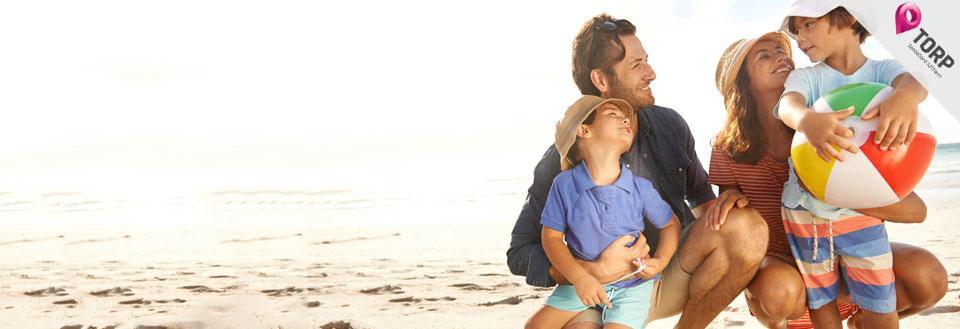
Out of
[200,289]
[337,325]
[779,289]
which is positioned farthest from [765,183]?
[200,289]

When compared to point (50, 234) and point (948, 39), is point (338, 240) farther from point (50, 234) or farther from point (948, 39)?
point (948, 39)

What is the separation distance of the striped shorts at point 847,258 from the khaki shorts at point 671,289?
1.46ft

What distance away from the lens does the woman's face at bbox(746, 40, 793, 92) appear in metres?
3.31

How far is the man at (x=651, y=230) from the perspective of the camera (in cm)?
311

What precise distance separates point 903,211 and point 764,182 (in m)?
0.52

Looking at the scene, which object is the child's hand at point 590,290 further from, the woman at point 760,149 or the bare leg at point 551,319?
the woman at point 760,149

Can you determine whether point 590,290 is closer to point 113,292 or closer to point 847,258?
point 847,258

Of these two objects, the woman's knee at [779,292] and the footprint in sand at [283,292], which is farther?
the footprint in sand at [283,292]

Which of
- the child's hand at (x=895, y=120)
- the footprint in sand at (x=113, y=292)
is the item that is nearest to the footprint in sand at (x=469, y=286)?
the footprint in sand at (x=113, y=292)

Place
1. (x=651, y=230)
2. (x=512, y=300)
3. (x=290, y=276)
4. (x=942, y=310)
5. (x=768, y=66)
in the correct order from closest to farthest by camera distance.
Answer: (x=768, y=66) < (x=651, y=230) < (x=942, y=310) < (x=512, y=300) < (x=290, y=276)

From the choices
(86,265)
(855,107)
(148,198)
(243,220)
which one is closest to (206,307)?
(86,265)

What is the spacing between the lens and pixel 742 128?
3.34 metres

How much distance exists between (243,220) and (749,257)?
10.2m

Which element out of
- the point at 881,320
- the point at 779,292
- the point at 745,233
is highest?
the point at 745,233
